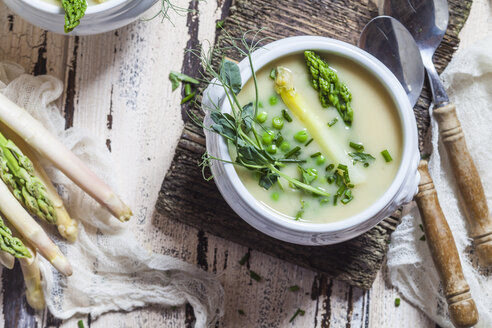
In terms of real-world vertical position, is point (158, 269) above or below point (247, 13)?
below

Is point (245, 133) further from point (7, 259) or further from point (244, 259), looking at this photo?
point (7, 259)

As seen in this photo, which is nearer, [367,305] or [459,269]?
[459,269]

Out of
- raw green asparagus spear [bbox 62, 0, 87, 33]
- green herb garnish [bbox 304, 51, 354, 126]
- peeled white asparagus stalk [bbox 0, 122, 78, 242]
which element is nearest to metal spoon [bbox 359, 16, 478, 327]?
green herb garnish [bbox 304, 51, 354, 126]

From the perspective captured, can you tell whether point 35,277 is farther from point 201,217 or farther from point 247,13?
point 247,13

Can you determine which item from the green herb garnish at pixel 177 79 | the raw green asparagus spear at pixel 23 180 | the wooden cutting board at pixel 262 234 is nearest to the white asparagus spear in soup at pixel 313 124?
the wooden cutting board at pixel 262 234

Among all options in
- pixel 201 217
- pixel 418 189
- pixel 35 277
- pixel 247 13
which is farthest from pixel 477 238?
pixel 35 277

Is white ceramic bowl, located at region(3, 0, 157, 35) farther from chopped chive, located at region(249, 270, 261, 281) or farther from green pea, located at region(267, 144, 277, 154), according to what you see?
chopped chive, located at region(249, 270, 261, 281)

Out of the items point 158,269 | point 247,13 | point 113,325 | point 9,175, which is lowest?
point 113,325

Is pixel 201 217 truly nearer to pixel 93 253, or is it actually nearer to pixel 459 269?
pixel 93 253
